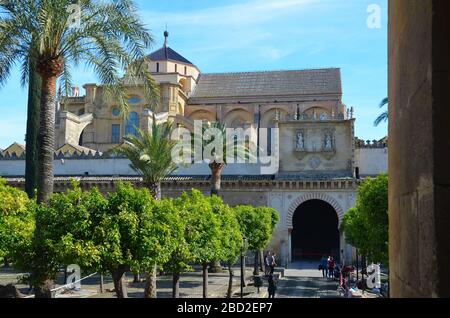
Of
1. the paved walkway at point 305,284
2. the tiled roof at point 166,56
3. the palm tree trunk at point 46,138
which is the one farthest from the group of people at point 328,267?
the tiled roof at point 166,56

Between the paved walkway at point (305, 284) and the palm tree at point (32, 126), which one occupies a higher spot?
the palm tree at point (32, 126)

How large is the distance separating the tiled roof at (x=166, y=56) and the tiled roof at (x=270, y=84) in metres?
2.83

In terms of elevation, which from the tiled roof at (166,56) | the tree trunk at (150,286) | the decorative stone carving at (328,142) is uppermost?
the tiled roof at (166,56)

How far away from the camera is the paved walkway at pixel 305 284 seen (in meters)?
20.5

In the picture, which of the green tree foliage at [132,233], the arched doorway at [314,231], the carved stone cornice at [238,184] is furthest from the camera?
the arched doorway at [314,231]

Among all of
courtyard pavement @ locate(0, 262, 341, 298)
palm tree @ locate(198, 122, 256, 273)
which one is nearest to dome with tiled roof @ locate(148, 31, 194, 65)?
palm tree @ locate(198, 122, 256, 273)

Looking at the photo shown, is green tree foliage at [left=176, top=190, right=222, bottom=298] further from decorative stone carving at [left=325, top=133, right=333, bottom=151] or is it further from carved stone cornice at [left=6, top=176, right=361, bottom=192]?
decorative stone carving at [left=325, top=133, right=333, bottom=151]

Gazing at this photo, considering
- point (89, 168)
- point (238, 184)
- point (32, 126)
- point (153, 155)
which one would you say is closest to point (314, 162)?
point (238, 184)

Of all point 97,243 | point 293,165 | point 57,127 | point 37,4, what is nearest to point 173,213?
point 97,243

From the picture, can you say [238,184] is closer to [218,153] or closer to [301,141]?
[301,141]

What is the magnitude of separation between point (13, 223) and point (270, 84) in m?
42.1

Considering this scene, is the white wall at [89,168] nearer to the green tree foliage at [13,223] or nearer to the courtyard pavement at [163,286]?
the courtyard pavement at [163,286]
